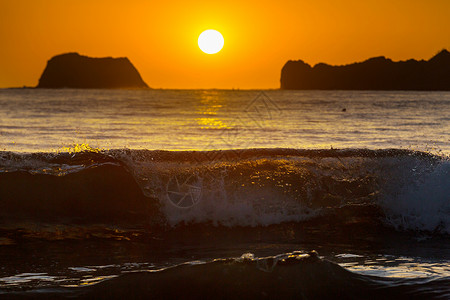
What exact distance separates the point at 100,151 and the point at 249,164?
3.88m

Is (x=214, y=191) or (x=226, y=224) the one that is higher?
(x=214, y=191)

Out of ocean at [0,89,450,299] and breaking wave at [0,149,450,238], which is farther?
breaking wave at [0,149,450,238]

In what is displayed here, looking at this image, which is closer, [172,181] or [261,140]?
[172,181]

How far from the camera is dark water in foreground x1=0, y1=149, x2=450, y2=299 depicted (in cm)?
658

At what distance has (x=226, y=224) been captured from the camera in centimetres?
1117

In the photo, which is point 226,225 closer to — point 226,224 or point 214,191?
point 226,224

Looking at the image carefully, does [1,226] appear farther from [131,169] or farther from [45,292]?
[45,292]

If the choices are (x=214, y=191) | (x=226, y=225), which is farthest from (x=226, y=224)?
(x=214, y=191)

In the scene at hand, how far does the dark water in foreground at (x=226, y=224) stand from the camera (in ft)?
21.6

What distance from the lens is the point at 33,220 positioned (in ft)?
36.5

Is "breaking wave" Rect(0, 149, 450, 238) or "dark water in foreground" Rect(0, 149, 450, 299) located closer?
"dark water in foreground" Rect(0, 149, 450, 299)

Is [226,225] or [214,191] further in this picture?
[214,191]

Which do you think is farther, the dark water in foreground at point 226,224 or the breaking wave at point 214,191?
the breaking wave at point 214,191

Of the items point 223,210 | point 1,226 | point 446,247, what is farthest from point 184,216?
point 446,247
